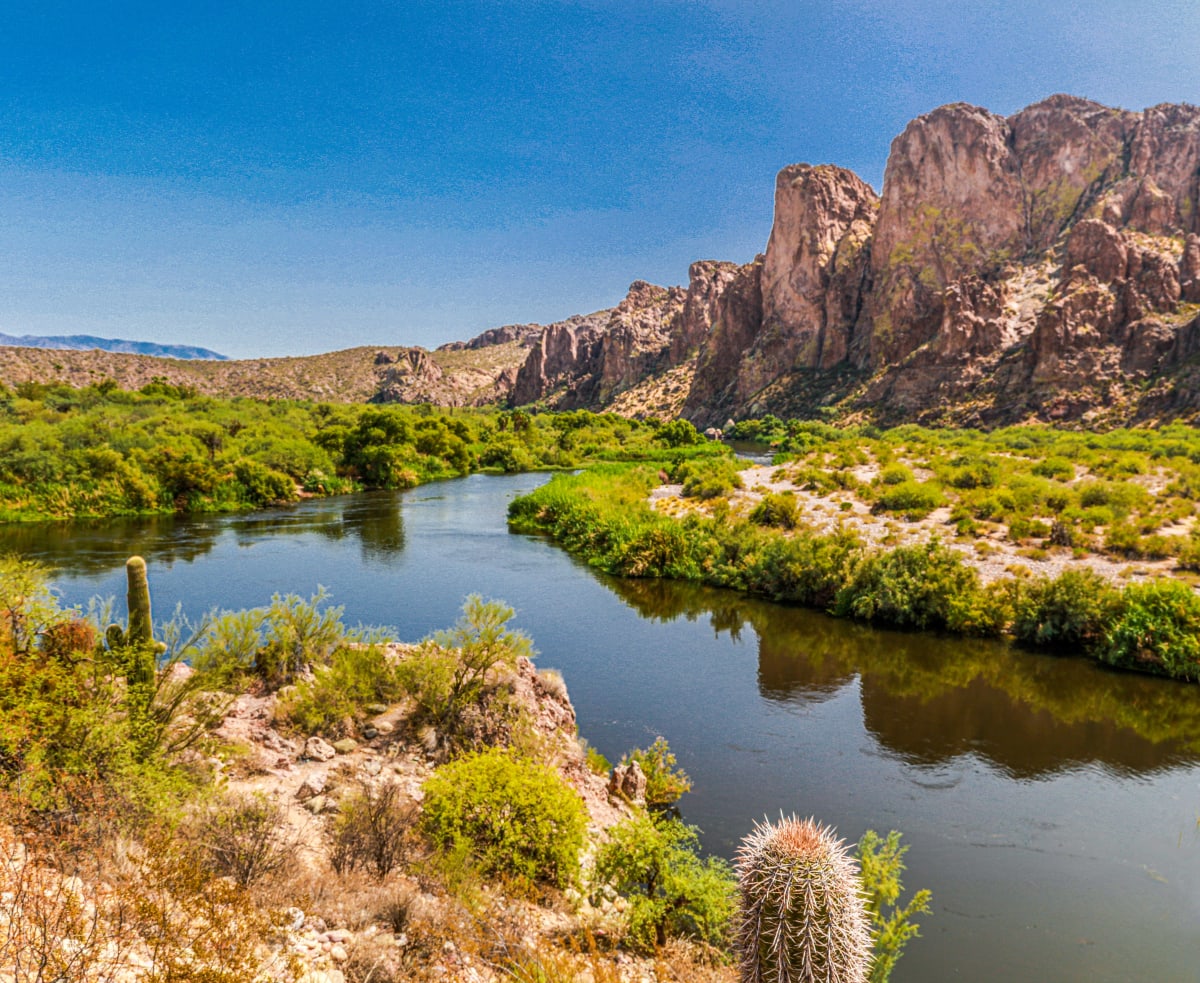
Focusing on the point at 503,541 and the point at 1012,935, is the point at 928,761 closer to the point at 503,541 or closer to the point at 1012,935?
the point at 1012,935

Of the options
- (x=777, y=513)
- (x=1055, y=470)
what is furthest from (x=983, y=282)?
(x=777, y=513)

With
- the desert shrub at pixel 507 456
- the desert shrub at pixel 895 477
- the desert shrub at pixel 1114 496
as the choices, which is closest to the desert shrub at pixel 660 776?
the desert shrub at pixel 1114 496

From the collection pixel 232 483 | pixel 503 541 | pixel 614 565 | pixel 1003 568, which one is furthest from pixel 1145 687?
pixel 232 483

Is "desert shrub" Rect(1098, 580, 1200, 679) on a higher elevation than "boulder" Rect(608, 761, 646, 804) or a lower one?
higher

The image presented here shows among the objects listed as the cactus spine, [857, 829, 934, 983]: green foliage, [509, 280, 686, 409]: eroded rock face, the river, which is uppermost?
[509, 280, 686, 409]: eroded rock face

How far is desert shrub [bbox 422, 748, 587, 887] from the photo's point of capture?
23.1ft

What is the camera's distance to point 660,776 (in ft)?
33.8

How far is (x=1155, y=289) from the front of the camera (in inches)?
2862

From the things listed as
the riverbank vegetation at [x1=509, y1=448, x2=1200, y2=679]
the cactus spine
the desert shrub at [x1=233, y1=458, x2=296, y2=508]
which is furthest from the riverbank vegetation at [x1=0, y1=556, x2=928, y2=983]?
the desert shrub at [x1=233, y1=458, x2=296, y2=508]

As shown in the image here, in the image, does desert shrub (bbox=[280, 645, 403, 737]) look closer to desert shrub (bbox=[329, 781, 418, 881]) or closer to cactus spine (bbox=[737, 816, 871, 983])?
desert shrub (bbox=[329, 781, 418, 881])

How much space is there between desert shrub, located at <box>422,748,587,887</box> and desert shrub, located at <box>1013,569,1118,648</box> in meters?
14.4

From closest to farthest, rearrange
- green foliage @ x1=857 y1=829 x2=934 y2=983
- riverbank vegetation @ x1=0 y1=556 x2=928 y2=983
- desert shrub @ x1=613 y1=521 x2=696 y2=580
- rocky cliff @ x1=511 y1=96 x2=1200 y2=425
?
1. riverbank vegetation @ x1=0 y1=556 x2=928 y2=983
2. green foliage @ x1=857 y1=829 x2=934 y2=983
3. desert shrub @ x1=613 y1=521 x2=696 y2=580
4. rocky cliff @ x1=511 y1=96 x2=1200 y2=425

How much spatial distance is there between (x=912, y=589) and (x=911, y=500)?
11003 mm

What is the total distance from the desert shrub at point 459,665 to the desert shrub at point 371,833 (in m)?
2.51
